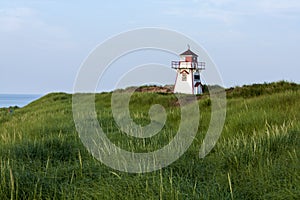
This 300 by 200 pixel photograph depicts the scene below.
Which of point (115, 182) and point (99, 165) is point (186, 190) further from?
point (99, 165)

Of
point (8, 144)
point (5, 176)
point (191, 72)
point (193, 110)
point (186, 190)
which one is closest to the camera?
point (186, 190)

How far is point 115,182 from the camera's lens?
12.8ft

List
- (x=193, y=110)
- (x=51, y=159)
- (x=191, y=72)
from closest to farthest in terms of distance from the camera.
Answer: (x=51, y=159) → (x=193, y=110) → (x=191, y=72)

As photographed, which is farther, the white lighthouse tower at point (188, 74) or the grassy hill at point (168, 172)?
the white lighthouse tower at point (188, 74)

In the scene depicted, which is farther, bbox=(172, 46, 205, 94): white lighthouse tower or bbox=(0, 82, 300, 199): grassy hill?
bbox=(172, 46, 205, 94): white lighthouse tower

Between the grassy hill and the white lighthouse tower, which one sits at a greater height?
the white lighthouse tower

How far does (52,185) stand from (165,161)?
56.2 inches

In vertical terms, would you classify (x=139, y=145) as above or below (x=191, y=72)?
below

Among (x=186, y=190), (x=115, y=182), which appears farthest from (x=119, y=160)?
(x=186, y=190)

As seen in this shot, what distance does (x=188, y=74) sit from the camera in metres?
25.7

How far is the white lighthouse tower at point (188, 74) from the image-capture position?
25330 millimetres

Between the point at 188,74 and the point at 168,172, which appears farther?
the point at 188,74

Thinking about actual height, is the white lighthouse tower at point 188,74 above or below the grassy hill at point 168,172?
above

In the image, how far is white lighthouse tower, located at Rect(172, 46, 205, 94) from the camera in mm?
25330
